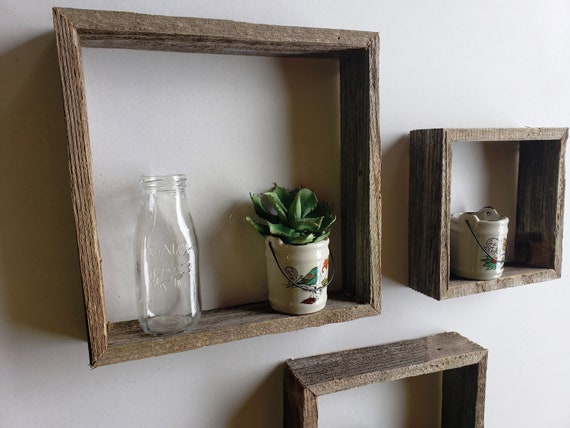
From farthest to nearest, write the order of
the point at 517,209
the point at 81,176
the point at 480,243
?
the point at 517,209
the point at 480,243
the point at 81,176

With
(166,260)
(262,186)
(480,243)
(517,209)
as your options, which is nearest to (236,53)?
(262,186)

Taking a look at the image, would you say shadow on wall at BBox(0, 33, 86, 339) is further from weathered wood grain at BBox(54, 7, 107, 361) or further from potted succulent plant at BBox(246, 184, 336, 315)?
potted succulent plant at BBox(246, 184, 336, 315)

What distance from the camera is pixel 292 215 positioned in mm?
584

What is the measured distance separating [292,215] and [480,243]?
1.05 feet

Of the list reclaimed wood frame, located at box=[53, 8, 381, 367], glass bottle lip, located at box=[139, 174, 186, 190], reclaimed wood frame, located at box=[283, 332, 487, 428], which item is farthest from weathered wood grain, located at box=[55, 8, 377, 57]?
reclaimed wood frame, located at box=[283, 332, 487, 428]

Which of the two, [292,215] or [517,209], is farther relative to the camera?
[517,209]

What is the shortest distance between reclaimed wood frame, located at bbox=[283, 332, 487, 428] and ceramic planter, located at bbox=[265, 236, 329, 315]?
12 centimetres

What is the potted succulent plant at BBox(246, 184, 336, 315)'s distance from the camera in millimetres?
572

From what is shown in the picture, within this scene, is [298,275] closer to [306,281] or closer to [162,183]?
[306,281]

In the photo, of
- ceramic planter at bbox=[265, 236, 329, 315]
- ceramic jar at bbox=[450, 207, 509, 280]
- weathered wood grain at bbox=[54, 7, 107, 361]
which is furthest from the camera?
ceramic jar at bbox=[450, 207, 509, 280]

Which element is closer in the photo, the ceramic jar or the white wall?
the white wall

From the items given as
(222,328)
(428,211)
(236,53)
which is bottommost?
(222,328)

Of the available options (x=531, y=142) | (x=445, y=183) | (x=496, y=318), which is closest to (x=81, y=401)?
(x=445, y=183)

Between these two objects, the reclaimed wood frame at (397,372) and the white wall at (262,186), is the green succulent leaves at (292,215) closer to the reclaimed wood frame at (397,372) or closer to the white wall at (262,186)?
the white wall at (262,186)
